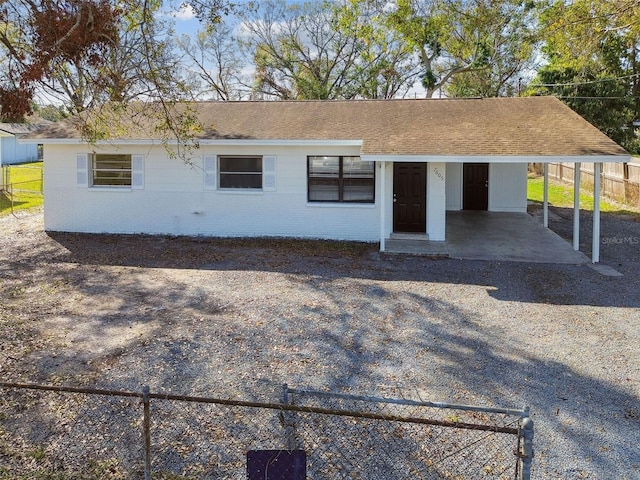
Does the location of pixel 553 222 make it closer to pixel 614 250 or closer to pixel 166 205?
pixel 614 250

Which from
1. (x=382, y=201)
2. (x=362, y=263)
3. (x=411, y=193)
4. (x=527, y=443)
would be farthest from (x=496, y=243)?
(x=527, y=443)

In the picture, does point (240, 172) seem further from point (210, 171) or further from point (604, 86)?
point (604, 86)

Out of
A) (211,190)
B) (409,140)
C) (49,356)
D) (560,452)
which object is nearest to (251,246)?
(211,190)

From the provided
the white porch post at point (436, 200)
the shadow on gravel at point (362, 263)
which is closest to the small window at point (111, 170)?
the shadow on gravel at point (362, 263)

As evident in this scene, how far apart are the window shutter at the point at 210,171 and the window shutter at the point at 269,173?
1.42 metres

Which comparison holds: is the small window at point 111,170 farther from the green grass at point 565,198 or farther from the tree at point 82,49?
the green grass at point 565,198

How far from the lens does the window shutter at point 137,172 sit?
51.4ft

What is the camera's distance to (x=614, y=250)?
535 inches

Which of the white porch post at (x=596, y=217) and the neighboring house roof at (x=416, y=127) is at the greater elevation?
the neighboring house roof at (x=416, y=127)

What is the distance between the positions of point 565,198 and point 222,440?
23780 millimetres

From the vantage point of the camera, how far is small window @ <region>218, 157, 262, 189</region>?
15242 millimetres

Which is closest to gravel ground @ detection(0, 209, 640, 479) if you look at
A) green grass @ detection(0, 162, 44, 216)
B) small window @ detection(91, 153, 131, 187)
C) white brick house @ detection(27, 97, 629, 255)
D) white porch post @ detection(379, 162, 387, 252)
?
white porch post @ detection(379, 162, 387, 252)

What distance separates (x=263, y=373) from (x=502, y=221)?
1323 cm

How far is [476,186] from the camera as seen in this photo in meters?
20.3
